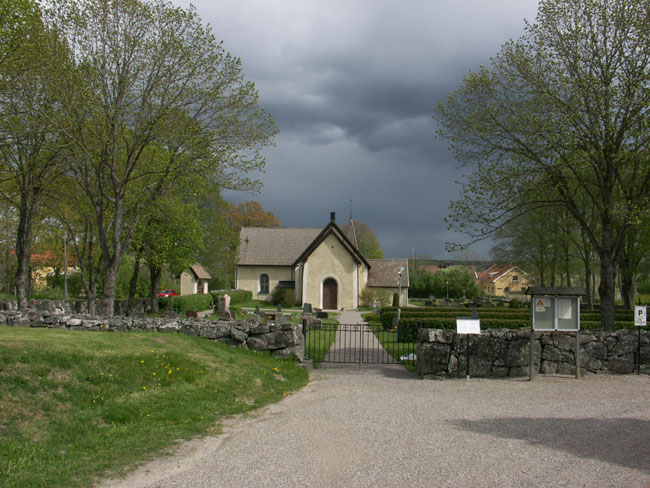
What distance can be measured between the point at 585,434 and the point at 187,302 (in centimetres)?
3171

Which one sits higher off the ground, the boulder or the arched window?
the arched window

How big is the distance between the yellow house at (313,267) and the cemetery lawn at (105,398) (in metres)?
28.9

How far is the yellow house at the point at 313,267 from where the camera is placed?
1683 inches

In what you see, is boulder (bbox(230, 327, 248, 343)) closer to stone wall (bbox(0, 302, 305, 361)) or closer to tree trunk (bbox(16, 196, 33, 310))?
stone wall (bbox(0, 302, 305, 361))

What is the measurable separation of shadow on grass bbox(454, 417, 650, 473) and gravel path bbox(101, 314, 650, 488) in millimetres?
16

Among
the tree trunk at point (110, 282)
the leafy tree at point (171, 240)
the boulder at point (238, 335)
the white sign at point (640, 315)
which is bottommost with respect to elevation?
the boulder at point (238, 335)

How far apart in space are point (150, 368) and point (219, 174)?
9.40m

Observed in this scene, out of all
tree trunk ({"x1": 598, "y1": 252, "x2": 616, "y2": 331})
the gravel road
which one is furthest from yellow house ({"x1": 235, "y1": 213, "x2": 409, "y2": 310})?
the gravel road

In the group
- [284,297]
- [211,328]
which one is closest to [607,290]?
[211,328]

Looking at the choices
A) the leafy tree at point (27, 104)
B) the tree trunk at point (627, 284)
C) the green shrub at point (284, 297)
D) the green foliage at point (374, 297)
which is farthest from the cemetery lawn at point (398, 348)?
the green shrub at point (284, 297)

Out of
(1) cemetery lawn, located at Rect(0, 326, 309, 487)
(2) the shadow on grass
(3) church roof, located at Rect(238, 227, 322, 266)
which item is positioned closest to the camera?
(1) cemetery lawn, located at Rect(0, 326, 309, 487)

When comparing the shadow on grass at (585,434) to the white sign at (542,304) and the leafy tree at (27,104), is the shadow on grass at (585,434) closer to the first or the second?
the white sign at (542,304)

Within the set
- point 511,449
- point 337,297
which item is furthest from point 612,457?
point 337,297

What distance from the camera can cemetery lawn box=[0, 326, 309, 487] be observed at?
6.04 m
